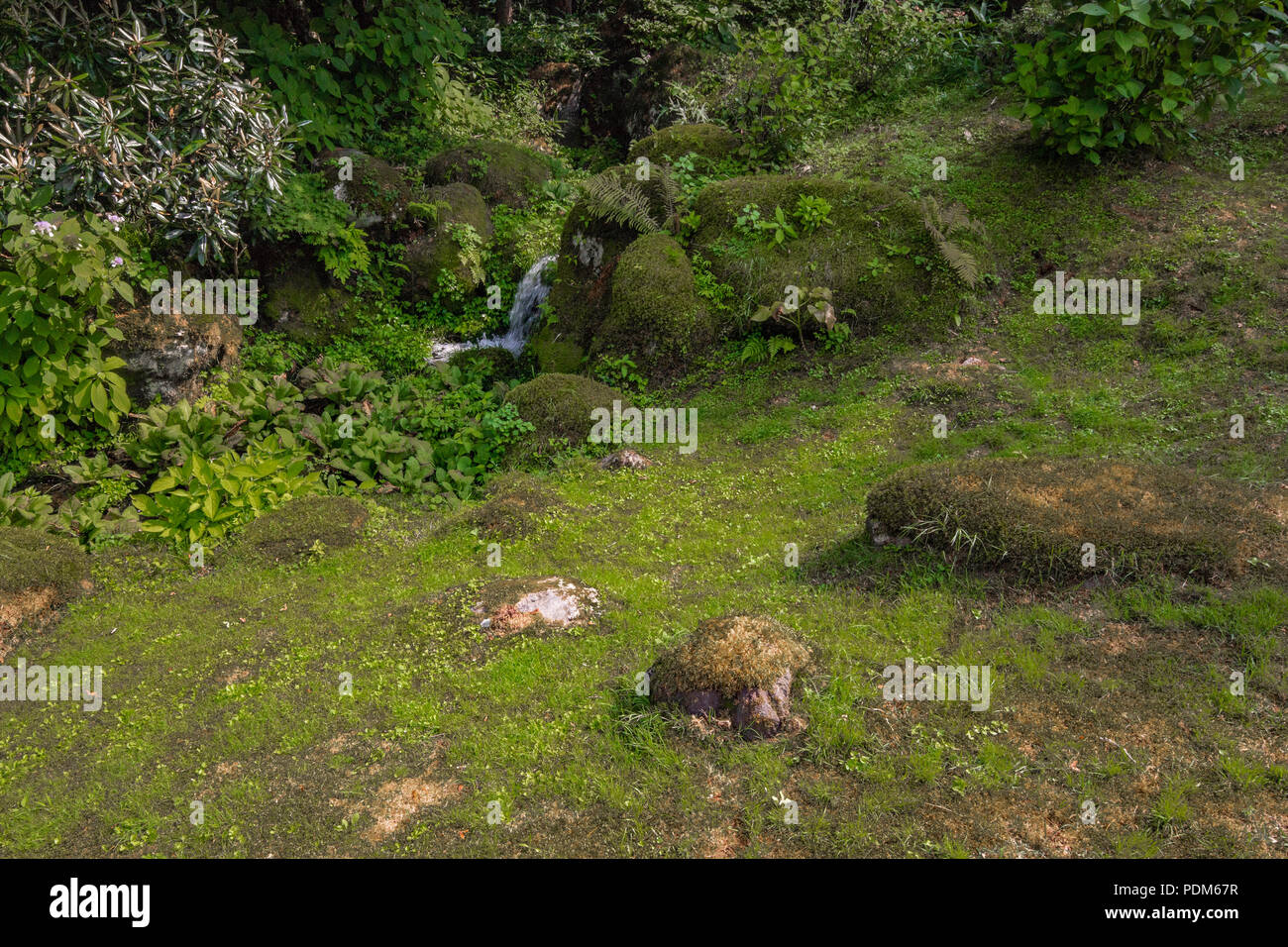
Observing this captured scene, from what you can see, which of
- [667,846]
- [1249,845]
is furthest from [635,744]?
[1249,845]

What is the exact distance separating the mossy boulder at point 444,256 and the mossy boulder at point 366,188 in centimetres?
43

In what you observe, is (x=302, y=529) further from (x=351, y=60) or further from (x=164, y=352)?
(x=351, y=60)

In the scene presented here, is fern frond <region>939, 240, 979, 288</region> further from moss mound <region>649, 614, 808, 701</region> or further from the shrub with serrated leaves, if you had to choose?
the shrub with serrated leaves

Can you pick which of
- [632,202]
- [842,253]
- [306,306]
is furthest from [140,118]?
[842,253]

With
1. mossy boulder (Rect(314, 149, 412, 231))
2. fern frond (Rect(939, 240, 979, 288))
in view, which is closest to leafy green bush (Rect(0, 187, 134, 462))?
mossy boulder (Rect(314, 149, 412, 231))

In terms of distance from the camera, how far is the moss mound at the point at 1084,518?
5395mm

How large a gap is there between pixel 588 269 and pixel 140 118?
5.59 meters

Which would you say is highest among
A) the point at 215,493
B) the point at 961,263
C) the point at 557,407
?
the point at 961,263

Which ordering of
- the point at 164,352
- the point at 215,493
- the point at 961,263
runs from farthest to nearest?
the point at 164,352
the point at 961,263
the point at 215,493

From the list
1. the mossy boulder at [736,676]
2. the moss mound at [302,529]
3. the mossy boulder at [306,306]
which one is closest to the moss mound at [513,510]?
the moss mound at [302,529]

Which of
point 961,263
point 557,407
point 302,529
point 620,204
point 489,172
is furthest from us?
point 489,172

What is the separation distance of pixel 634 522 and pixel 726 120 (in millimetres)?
8346

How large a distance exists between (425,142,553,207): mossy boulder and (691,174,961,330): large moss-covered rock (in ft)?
15.3

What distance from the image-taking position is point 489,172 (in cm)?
1448
